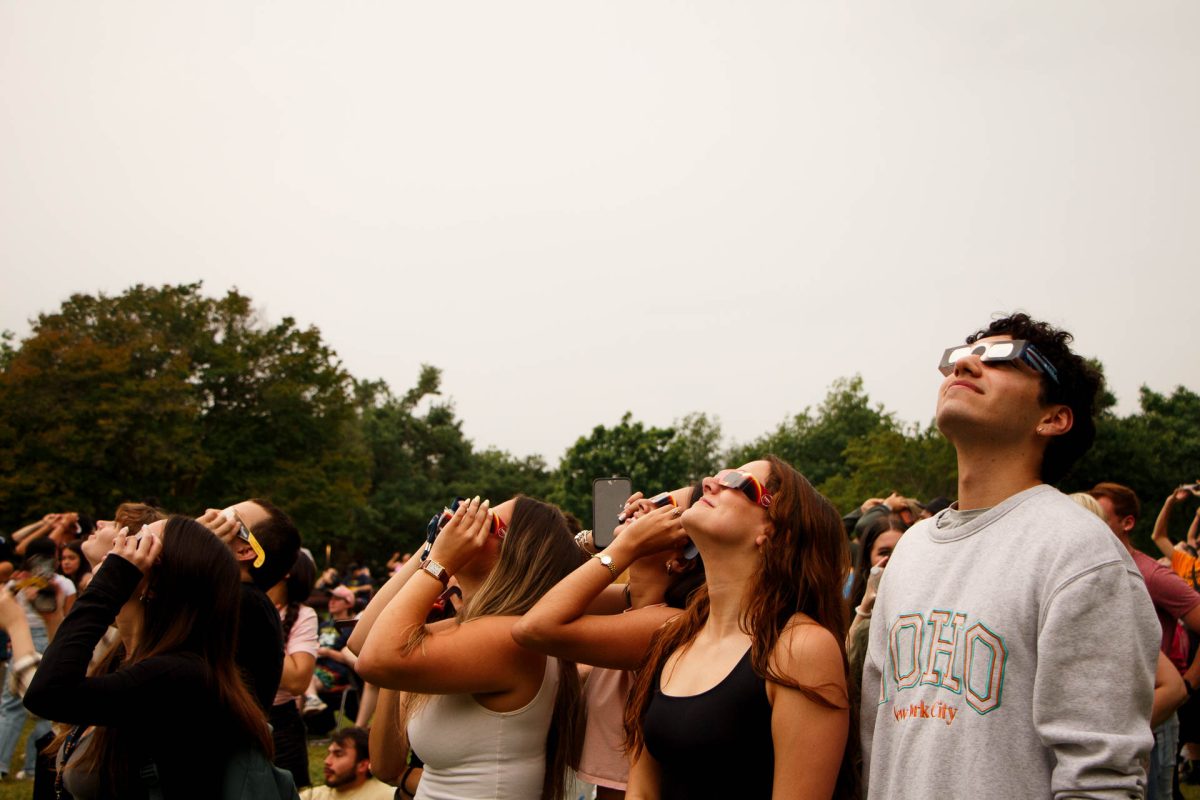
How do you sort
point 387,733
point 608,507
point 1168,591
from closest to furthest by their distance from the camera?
point 387,733, point 608,507, point 1168,591

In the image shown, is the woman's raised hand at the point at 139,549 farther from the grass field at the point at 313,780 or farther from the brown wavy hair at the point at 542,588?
the grass field at the point at 313,780

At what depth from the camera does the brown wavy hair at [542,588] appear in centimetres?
356

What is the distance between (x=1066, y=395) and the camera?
105 inches

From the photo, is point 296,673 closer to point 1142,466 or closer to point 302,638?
point 302,638

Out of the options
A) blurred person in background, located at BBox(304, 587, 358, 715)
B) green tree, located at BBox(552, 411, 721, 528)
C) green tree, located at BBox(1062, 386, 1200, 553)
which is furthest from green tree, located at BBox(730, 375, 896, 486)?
blurred person in background, located at BBox(304, 587, 358, 715)

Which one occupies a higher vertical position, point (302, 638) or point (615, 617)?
point (615, 617)

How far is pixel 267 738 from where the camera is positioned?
3.43 meters

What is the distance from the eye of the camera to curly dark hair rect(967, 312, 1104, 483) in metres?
2.67

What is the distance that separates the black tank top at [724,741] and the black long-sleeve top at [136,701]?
5.14 feet

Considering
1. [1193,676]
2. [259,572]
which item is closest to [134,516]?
[259,572]

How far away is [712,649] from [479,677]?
84 centimetres

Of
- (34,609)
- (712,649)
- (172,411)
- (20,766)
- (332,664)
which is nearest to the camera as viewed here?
(712,649)

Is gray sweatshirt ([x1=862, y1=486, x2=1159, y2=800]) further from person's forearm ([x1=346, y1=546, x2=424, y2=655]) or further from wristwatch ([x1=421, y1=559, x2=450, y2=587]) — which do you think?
person's forearm ([x1=346, y1=546, x2=424, y2=655])

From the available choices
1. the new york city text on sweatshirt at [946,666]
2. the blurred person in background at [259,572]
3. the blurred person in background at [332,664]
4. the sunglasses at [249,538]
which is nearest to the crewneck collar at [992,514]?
the new york city text on sweatshirt at [946,666]
